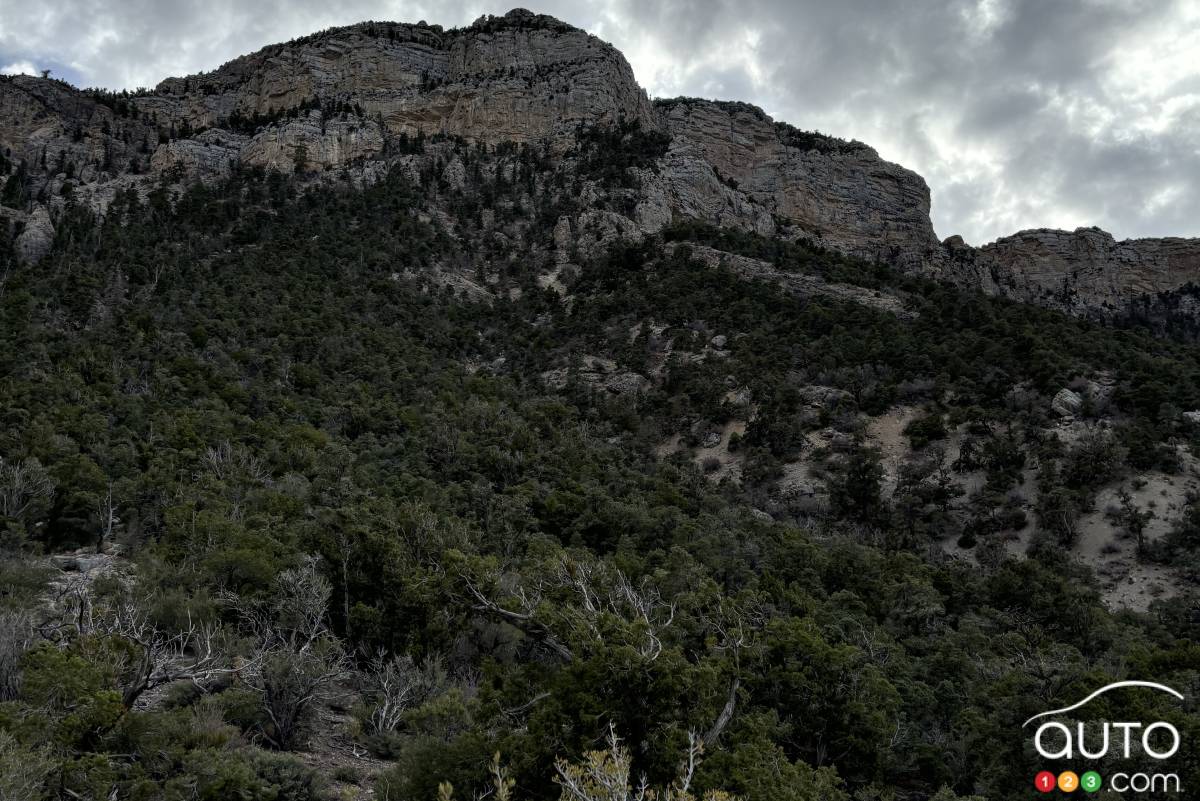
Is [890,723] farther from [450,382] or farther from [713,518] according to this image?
[450,382]

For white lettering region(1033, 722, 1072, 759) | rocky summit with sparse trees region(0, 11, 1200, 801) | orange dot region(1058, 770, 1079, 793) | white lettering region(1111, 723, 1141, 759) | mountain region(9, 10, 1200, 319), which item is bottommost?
orange dot region(1058, 770, 1079, 793)

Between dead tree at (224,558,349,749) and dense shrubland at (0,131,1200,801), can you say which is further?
dead tree at (224,558,349,749)

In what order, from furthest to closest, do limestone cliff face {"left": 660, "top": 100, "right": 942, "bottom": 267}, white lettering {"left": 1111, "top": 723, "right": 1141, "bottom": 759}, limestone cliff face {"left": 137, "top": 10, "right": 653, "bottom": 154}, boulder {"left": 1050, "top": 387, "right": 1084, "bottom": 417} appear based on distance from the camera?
limestone cliff face {"left": 660, "top": 100, "right": 942, "bottom": 267}
limestone cliff face {"left": 137, "top": 10, "right": 653, "bottom": 154}
boulder {"left": 1050, "top": 387, "right": 1084, "bottom": 417}
white lettering {"left": 1111, "top": 723, "right": 1141, "bottom": 759}

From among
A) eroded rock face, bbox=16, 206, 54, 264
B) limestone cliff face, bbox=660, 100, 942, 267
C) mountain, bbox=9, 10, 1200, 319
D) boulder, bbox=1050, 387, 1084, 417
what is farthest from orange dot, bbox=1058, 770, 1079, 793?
limestone cliff face, bbox=660, 100, 942, 267

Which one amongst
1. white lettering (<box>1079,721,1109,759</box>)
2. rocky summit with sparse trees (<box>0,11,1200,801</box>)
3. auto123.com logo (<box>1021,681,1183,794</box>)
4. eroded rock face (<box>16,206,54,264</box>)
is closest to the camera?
auto123.com logo (<box>1021,681,1183,794</box>)

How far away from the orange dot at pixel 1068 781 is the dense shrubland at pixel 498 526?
0.98 m

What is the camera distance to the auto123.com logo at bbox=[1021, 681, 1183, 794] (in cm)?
959

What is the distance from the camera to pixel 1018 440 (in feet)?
119

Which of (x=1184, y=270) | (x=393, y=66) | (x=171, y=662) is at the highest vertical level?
(x=393, y=66)

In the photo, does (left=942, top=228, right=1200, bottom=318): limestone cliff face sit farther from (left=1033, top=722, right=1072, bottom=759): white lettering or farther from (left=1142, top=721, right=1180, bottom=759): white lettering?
(left=1142, top=721, right=1180, bottom=759): white lettering

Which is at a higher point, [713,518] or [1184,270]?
[1184,270]

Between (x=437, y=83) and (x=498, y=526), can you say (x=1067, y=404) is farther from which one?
(x=437, y=83)

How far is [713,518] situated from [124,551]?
65.5 feet

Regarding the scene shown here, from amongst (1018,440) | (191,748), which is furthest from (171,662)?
(1018,440)
